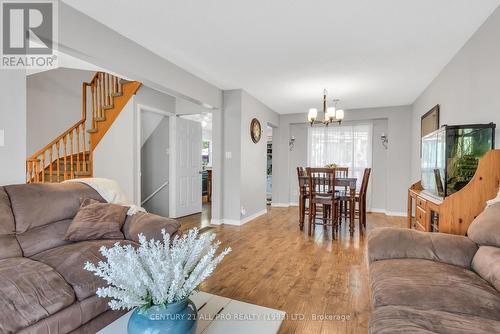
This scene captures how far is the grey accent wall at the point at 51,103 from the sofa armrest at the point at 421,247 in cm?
545

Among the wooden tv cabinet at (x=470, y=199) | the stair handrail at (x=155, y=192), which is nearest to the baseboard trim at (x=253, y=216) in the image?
the stair handrail at (x=155, y=192)

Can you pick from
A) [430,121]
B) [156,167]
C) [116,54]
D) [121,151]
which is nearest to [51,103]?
[121,151]

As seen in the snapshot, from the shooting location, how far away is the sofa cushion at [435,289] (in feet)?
3.73

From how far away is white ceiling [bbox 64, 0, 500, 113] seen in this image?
2150 millimetres

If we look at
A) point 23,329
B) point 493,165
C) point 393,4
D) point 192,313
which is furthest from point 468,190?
point 23,329

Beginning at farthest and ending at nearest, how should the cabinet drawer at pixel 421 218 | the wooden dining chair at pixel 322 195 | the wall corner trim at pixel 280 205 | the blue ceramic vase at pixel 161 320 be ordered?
the wall corner trim at pixel 280 205, the wooden dining chair at pixel 322 195, the cabinet drawer at pixel 421 218, the blue ceramic vase at pixel 161 320

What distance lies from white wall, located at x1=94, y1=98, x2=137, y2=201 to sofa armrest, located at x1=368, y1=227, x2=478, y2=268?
3.60m

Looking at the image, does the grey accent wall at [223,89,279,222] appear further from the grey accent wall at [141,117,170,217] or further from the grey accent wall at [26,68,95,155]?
the grey accent wall at [26,68,95,155]

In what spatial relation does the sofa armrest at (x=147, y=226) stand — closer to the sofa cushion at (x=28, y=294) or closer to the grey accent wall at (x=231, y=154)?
the sofa cushion at (x=28, y=294)

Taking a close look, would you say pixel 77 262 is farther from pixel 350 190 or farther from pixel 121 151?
pixel 350 190

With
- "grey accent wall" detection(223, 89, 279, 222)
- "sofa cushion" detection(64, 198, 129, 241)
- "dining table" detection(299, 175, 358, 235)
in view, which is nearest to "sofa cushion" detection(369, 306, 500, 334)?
"sofa cushion" detection(64, 198, 129, 241)

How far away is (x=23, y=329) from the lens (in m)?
1.24

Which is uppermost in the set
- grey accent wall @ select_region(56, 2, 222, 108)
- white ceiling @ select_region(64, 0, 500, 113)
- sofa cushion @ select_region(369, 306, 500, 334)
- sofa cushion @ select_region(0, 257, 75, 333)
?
white ceiling @ select_region(64, 0, 500, 113)

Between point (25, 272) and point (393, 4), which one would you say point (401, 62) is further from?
point (25, 272)
